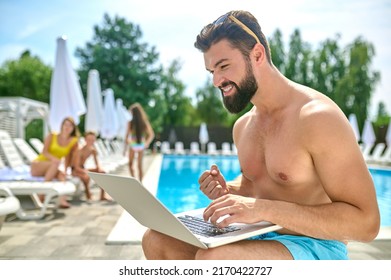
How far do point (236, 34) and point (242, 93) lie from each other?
0.18 metres

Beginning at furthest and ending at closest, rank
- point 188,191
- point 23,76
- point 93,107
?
point 23,76, point 93,107, point 188,191

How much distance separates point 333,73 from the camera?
5102mm

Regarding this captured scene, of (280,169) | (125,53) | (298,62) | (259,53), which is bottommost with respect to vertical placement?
(280,169)

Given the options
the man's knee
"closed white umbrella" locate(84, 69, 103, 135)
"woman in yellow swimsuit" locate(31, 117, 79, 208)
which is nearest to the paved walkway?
"woman in yellow swimsuit" locate(31, 117, 79, 208)

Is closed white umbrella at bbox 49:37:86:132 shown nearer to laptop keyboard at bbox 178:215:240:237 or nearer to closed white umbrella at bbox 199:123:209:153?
laptop keyboard at bbox 178:215:240:237

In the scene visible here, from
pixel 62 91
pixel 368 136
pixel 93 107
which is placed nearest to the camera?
pixel 62 91

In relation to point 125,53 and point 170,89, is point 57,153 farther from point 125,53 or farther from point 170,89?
point 170,89

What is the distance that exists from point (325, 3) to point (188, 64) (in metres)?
0.88

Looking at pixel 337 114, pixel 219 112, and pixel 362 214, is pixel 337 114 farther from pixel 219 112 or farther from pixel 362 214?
pixel 219 112

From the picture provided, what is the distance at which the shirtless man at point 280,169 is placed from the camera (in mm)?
1130

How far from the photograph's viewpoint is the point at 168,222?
1.14 m

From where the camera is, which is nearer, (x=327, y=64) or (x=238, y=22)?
(x=238, y=22)

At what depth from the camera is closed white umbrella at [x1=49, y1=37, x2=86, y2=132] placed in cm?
547

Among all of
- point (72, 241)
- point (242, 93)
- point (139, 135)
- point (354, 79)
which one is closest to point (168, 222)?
point (242, 93)
